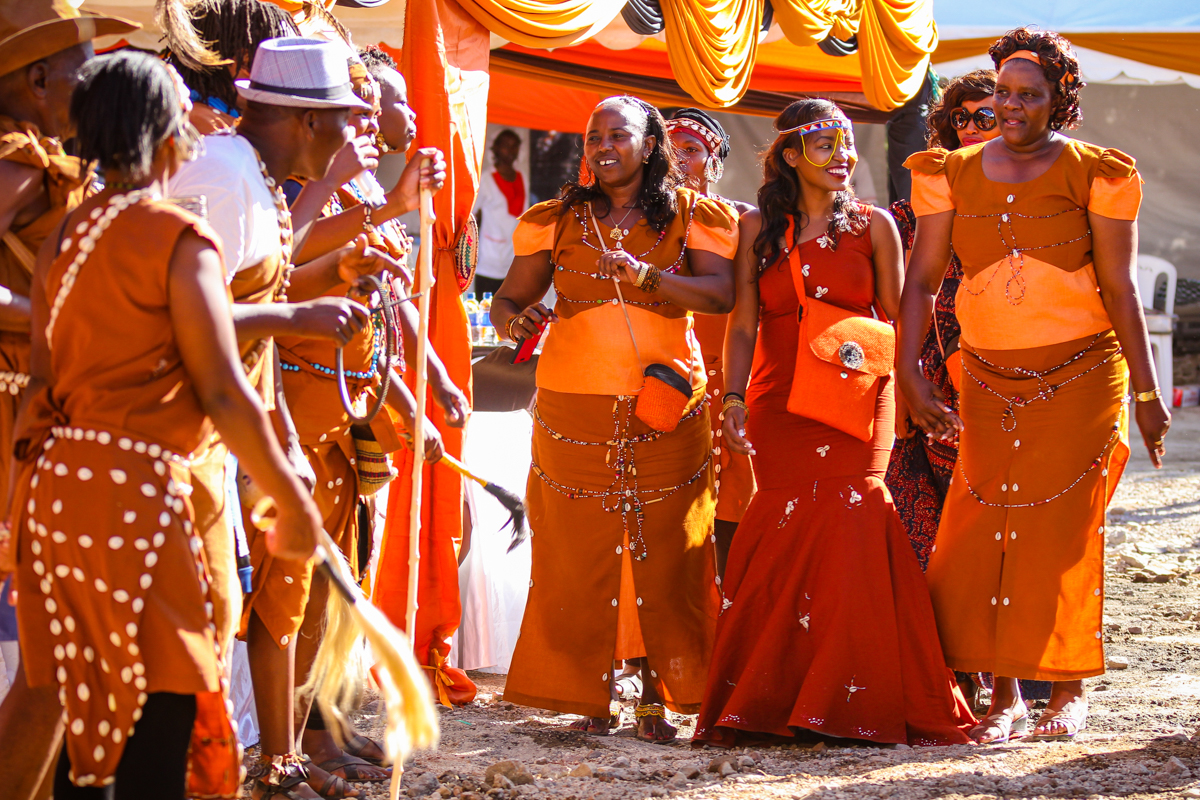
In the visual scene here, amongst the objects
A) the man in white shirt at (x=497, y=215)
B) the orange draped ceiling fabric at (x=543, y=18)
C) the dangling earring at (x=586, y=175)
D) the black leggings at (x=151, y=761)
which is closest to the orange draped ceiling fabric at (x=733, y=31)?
the orange draped ceiling fabric at (x=543, y=18)

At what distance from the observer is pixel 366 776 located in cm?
350

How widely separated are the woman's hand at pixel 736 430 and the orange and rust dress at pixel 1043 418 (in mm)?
807

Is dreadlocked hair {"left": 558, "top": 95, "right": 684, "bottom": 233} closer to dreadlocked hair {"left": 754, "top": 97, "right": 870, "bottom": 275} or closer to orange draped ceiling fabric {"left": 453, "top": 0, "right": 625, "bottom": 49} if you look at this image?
dreadlocked hair {"left": 754, "top": 97, "right": 870, "bottom": 275}

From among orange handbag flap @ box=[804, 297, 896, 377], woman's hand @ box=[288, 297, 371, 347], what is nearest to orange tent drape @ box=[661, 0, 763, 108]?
orange handbag flap @ box=[804, 297, 896, 377]

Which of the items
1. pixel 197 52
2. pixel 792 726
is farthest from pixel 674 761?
pixel 197 52

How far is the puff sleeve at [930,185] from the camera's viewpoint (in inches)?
161

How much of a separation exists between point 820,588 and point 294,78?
2341 millimetres

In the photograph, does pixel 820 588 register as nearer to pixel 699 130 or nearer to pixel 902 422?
pixel 902 422

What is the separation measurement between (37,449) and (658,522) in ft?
7.61

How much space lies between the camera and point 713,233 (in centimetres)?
418

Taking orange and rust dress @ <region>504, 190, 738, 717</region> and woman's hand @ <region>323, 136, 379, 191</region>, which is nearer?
woman's hand @ <region>323, 136, 379, 191</region>

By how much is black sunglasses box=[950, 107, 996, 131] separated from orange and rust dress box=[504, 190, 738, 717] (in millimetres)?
1340

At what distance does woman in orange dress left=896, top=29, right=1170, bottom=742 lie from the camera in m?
3.86

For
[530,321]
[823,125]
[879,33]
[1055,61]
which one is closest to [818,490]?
[530,321]
